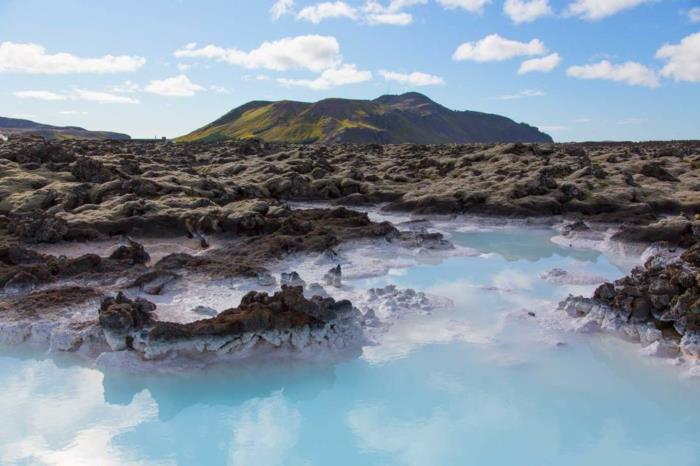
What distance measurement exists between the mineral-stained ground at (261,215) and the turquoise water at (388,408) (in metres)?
1.59

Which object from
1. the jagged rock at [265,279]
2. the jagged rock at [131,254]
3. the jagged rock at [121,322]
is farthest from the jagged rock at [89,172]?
the jagged rock at [121,322]

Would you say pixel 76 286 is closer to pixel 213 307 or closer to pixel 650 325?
pixel 213 307

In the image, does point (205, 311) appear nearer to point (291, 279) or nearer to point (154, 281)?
point (154, 281)

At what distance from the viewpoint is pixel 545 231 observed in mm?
33844

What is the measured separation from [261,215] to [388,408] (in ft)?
62.1

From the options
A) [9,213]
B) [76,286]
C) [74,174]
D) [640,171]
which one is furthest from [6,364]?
[640,171]

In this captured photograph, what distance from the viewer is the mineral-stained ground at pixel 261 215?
16156 mm

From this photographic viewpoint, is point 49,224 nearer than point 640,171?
Yes

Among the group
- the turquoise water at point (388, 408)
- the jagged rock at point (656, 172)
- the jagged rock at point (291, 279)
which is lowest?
the turquoise water at point (388, 408)

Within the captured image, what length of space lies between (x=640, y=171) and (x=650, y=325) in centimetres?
3591

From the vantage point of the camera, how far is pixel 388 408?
498 inches

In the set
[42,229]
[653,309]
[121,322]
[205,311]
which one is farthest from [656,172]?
[121,322]

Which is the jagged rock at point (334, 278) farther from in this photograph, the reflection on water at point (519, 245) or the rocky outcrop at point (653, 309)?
the reflection on water at point (519, 245)

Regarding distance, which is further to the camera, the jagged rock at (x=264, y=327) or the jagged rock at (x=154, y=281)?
the jagged rock at (x=154, y=281)
